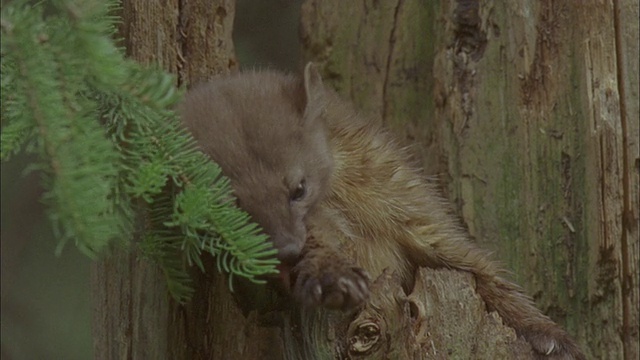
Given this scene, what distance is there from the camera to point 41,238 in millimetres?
6535

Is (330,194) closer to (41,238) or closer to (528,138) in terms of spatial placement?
(528,138)

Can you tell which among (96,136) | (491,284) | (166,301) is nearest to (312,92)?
(166,301)

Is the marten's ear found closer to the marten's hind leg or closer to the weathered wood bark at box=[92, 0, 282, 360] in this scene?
the weathered wood bark at box=[92, 0, 282, 360]

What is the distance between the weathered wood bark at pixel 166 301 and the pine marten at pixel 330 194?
23cm

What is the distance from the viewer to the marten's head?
3506mm

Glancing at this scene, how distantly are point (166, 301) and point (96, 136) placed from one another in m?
1.48

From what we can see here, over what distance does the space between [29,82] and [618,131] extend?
2.81 meters

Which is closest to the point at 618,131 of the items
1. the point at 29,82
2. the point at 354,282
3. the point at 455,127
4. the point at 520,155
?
the point at 520,155

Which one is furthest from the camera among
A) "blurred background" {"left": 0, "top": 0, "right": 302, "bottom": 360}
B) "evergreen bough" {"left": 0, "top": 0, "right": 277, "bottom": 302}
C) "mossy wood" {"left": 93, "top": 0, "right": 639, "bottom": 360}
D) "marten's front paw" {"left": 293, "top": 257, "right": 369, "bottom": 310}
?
"blurred background" {"left": 0, "top": 0, "right": 302, "bottom": 360}

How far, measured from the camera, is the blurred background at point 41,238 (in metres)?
6.20

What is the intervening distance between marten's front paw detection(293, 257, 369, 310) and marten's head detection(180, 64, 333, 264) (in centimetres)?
14

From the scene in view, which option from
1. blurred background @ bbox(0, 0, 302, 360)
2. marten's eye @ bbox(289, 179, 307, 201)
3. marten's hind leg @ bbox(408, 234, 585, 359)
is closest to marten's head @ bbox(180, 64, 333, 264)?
marten's eye @ bbox(289, 179, 307, 201)

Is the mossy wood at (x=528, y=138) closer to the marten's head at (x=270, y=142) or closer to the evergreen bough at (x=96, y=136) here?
the marten's head at (x=270, y=142)

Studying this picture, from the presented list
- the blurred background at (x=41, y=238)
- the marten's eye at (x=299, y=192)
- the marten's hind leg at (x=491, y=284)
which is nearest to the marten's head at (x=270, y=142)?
the marten's eye at (x=299, y=192)
